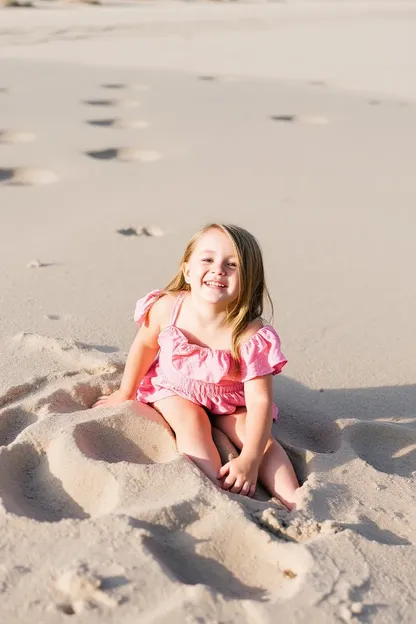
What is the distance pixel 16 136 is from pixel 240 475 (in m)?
3.54

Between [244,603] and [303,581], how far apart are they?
13cm

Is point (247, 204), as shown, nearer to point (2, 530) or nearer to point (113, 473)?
point (113, 473)

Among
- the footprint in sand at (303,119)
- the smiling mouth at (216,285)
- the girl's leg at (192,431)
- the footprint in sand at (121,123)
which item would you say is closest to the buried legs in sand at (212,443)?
the girl's leg at (192,431)

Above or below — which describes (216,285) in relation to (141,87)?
above

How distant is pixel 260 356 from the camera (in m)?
2.15

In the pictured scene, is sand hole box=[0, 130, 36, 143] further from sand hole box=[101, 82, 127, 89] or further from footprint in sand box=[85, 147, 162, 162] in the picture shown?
sand hole box=[101, 82, 127, 89]

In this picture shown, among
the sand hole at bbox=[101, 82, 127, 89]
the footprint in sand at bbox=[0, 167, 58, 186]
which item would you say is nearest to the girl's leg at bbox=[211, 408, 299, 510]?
the footprint in sand at bbox=[0, 167, 58, 186]

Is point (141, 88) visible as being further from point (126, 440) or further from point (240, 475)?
point (240, 475)

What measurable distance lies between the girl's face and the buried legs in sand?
304 millimetres

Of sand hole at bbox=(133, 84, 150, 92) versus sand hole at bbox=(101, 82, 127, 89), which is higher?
sand hole at bbox=(101, 82, 127, 89)

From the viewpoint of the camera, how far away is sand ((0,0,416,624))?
1.52 meters

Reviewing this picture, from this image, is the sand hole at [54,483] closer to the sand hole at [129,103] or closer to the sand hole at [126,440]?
the sand hole at [126,440]

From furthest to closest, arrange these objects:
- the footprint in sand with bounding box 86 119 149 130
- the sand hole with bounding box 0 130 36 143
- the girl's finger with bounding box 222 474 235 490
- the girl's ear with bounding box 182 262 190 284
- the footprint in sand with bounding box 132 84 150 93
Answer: the footprint in sand with bounding box 132 84 150 93
the footprint in sand with bounding box 86 119 149 130
the sand hole with bounding box 0 130 36 143
the girl's ear with bounding box 182 262 190 284
the girl's finger with bounding box 222 474 235 490

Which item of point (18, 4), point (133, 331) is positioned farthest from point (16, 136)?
point (18, 4)
